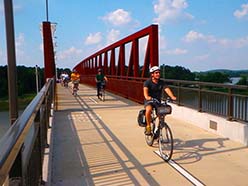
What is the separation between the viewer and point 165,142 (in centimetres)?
675

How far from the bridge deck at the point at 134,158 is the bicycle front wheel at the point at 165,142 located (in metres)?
0.15

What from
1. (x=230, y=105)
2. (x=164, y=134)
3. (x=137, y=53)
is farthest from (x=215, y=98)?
(x=137, y=53)

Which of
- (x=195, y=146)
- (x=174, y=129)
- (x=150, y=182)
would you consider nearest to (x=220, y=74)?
(x=174, y=129)

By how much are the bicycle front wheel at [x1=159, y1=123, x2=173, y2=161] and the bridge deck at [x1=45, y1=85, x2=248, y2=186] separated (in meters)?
0.15

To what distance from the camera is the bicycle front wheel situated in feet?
21.5

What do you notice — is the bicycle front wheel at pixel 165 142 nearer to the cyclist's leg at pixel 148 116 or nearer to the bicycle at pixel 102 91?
the cyclist's leg at pixel 148 116

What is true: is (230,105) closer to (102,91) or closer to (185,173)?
(185,173)

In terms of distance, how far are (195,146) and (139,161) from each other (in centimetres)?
174

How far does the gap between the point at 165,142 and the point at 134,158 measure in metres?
0.63

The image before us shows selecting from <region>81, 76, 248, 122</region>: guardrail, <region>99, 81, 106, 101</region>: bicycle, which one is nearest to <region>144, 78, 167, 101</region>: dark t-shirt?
<region>81, 76, 248, 122</region>: guardrail

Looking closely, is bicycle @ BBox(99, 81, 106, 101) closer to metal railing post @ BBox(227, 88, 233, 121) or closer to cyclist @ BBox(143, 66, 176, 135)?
metal railing post @ BBox(227, 88, 233, 121)

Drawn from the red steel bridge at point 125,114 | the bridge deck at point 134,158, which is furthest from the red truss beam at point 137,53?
the bridge deck at point 134,158

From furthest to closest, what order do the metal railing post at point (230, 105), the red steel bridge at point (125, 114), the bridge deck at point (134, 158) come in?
the metal railing post at point (230, 105), the bridge deck at point (134, 158), the red steel bridge at point (125, 114)

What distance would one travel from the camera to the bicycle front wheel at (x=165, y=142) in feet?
21.5
